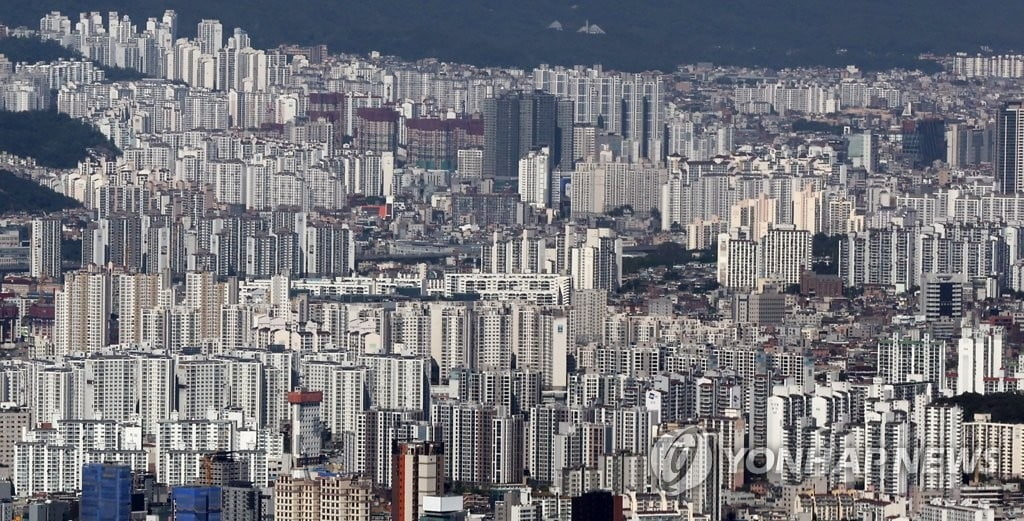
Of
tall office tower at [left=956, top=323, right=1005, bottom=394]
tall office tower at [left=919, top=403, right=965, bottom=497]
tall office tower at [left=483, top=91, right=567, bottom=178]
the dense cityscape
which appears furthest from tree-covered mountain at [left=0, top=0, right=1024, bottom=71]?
tall office tower at [left=919, top=403, right=965, bottom=497]

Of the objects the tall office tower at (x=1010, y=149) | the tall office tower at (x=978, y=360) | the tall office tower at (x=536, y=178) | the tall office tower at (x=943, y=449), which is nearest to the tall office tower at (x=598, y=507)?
the tall office tower at (x=943, y=449)

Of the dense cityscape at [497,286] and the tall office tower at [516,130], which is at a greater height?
the tall office tower at [516,130]

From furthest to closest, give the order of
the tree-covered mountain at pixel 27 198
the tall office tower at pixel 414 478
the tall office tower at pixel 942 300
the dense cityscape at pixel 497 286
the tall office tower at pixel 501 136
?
1. the tall office tower at pixel 501 136
2. the tree-covered mountain at pixel 27 198
3. the tall office tower at pixel 942 300
4. the dense cityscape at pixel 497 286
5. the tall office tower at pixel 414 478

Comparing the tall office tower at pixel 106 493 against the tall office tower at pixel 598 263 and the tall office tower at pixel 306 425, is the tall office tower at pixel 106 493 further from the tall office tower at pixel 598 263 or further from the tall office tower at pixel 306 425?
the tall office tower at pixel 598 263

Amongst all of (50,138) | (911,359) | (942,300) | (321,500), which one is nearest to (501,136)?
(50,138)

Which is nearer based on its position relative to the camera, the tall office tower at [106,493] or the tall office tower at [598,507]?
the tall office tower at [598,507]

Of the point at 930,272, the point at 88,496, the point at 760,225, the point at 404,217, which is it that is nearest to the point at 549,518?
the point at 88,496

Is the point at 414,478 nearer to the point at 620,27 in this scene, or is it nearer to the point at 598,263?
the point at 598,263
